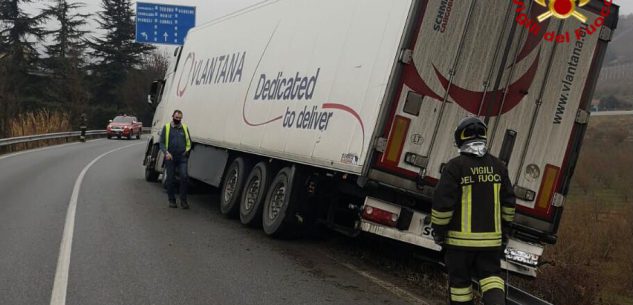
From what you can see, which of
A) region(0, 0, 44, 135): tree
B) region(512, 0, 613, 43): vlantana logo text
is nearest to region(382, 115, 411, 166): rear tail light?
region(512, 0, 613, 43): vlantana logo text

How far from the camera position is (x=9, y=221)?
29.3 feet

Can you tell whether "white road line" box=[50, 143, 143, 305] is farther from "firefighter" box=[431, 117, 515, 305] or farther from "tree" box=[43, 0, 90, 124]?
"tree" box=[43, 0, 90, 124]

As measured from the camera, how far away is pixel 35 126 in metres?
30.8

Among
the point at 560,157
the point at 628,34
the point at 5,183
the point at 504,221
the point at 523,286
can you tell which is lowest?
the point at 5,183

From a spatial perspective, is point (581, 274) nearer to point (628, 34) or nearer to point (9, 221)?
point (9, 221)

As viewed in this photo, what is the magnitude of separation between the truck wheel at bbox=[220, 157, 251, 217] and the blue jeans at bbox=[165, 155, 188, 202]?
0.87 m

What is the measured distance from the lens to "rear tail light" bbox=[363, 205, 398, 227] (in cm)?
651

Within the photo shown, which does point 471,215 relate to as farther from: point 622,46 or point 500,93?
point 622,46

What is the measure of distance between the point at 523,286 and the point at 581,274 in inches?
24.8

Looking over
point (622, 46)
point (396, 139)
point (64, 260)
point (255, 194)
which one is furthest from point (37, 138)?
point (622, 46)

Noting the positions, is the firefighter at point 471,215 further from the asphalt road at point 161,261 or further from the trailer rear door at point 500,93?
the trailer rear door at point 500,93

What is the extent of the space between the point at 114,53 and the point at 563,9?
54.8 m

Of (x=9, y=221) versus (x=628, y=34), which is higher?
(x=628, y=34)

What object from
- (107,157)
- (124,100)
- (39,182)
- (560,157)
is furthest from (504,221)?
(124,100)
